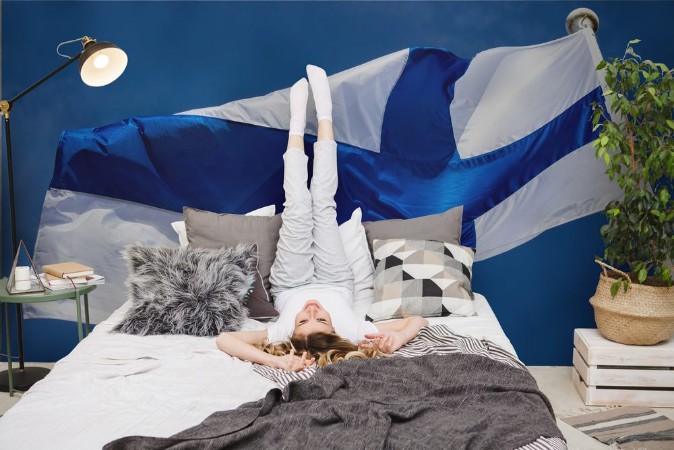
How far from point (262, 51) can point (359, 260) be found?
124 centimetres

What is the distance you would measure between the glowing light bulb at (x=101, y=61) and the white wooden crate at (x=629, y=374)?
2637mm

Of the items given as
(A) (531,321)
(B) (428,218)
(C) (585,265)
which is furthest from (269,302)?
(C) (585,265)

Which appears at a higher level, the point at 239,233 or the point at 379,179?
the point at 379,179

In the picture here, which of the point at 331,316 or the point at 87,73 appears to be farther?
the point at 87,73

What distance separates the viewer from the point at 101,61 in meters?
3.10

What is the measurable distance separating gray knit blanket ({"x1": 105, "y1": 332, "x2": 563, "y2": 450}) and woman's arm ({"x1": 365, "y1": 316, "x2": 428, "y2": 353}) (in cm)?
26

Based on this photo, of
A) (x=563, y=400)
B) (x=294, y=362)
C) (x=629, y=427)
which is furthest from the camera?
(x=563, y=400)

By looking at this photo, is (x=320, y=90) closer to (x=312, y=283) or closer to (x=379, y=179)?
(x=379, y=179)

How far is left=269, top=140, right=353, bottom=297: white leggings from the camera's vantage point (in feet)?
10.4

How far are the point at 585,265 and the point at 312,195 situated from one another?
5.02ft

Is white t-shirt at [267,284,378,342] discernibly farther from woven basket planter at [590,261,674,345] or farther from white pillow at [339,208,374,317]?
woven basket planter at [590,261,674,345]

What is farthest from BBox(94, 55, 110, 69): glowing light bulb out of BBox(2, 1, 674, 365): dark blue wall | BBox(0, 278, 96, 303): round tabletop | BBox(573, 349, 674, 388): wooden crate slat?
BBox(573, 349, 674, 388): wooden crate slat

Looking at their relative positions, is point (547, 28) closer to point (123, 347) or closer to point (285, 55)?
point (285, 55)

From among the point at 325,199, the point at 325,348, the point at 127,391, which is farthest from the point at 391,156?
the point at 127,391
